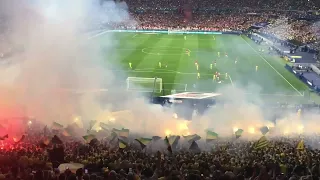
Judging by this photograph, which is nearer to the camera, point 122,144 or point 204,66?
point 122,144

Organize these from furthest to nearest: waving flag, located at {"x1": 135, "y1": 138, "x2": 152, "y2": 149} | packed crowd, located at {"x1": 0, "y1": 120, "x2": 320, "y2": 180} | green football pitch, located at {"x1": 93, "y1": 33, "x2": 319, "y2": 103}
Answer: green football pitch, located at {"x1": 93, "y1": 33, "x2": 319, "y2": 103} < waving flag, located at {"x1": 135, "y1": 138, "x2": 152, "y2": 149} < packed crowd, located at {"x1": 0, "y1": 120, "x2": 320, "y2": 180}

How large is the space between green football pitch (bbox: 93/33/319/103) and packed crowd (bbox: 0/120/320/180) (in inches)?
397

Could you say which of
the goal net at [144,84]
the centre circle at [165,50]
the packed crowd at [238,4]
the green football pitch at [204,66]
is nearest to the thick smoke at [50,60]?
the goal net at [144,84]

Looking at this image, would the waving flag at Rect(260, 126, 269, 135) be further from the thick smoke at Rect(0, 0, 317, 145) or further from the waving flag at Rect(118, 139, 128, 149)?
the waving flag at Rect(118, 139, 128, 149)

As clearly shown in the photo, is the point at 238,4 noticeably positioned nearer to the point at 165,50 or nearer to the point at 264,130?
the point at 165,50

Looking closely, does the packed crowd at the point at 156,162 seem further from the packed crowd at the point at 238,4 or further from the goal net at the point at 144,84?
the packed crowd at the point at 238,4

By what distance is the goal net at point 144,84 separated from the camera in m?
20.8

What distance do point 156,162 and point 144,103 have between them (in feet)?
28.3

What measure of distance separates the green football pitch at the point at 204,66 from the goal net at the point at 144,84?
0.06 metres

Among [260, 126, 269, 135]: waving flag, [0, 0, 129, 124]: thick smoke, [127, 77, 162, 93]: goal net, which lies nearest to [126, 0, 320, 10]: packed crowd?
[127, 77, 162, 93]: goal net

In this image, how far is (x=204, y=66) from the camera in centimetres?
2742

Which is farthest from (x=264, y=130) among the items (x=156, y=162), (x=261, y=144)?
(x=156, y=162)

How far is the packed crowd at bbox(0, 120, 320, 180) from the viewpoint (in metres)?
8.30

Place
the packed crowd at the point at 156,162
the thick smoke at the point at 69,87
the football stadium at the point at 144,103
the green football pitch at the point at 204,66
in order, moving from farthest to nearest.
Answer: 1. the green football pitch at the point at 204,66
2. the thick smoke at the point at 69,87
3. the football stadium at the point at 144,103
4. the packed crowd at the point at 156,162
